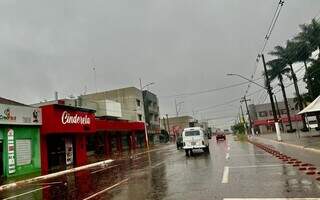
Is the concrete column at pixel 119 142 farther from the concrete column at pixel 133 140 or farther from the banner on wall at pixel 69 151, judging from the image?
the banner on wall at pixel 69 151

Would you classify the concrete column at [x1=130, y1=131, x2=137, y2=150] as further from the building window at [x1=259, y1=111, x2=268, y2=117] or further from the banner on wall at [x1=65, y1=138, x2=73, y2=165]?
the building window at [x1=259, y1=111, x2=268, y2=117]

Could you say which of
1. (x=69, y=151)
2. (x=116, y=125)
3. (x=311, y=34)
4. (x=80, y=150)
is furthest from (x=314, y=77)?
(x=69, y=151)

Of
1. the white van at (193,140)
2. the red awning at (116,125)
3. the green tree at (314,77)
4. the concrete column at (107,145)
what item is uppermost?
the green tree at (314,77)

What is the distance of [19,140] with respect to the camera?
96.8 ft

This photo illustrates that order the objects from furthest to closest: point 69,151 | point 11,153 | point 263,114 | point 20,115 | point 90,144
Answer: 1. point 263,114
2. point 90,144
3. point 69,151
4. point 20,115
5. point 11,153

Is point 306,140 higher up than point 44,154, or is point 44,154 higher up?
point 44,154

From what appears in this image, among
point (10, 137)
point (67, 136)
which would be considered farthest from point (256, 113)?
point (10, 137)

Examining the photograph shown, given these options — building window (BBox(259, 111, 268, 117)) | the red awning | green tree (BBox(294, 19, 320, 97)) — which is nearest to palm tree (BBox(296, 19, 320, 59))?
green tree (BBox(294, 19, 320, 97))

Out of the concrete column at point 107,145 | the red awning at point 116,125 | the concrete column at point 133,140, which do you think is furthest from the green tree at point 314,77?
the concrete column at point 107,145

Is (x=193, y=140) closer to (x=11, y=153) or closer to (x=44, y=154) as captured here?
(x=44, y=154)

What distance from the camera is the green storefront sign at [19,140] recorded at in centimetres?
2761

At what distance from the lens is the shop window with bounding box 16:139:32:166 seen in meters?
29.3

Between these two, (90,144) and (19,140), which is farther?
(90,144)

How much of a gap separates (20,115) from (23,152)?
3008mm
